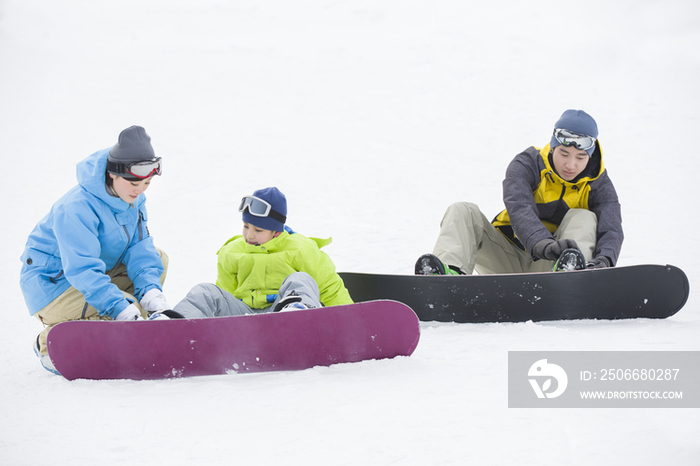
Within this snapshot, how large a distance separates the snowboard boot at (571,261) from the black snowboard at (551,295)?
3.2 inches

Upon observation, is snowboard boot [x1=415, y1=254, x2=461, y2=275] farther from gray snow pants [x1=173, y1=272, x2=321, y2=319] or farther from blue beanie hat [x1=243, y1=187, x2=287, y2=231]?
blue beanie hat [x1=243, y1=187, x2=287, y2=231]

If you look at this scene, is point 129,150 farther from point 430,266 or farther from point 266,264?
point 430,266

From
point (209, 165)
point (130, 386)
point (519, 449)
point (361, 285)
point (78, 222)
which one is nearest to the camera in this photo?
point (519, 449)

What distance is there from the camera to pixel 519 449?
65.4 inches

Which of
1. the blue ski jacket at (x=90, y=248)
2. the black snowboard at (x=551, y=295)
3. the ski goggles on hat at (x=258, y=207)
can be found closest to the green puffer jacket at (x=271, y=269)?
the ski goggles on hat at (x=258, y=207)

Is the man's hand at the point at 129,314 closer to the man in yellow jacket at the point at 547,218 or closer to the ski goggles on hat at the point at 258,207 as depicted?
the ski goggles on hat at the point at 258,207

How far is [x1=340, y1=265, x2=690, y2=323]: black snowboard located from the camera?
9.89 ft

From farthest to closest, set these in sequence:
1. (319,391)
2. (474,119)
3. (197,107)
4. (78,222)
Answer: (197,107) < (474,119) < (78,222) < (319,391)

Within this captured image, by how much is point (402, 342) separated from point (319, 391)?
0.43m

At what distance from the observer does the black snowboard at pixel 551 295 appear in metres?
3.01

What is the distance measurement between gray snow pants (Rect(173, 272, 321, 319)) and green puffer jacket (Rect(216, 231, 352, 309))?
0.06m

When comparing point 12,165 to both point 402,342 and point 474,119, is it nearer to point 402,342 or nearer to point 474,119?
point 474,119

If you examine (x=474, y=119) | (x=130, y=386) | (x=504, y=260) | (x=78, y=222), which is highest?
(x=474, y=119)

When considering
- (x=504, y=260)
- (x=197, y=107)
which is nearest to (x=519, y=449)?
(x=504, y=260)
